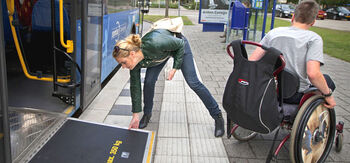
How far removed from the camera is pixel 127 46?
262 centimetres

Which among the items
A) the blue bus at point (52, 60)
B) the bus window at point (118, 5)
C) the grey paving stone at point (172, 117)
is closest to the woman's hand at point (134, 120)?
the blue bus at point (52, 60)

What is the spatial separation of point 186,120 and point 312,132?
66.3 inches

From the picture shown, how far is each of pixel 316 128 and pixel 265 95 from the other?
601 mm

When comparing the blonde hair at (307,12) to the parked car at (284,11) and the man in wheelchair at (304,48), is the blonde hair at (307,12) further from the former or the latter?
the parked car at (284,11)

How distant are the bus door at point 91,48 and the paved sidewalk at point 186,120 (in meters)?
0.30

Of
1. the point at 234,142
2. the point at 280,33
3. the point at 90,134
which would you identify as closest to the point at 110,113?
the point at 90,134

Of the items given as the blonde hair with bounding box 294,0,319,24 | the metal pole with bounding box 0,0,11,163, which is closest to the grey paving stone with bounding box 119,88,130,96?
the metal pole with bounding box 0,0,11,163

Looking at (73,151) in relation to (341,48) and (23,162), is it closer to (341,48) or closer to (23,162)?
(23,162)

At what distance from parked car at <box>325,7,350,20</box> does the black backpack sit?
28.8 meters

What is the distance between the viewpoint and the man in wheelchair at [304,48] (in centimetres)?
232

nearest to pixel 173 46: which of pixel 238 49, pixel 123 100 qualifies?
pixel 238 49

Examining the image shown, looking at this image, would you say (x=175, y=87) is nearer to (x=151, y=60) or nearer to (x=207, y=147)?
(x=207, y=147)

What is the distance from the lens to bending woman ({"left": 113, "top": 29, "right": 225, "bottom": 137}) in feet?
8.74

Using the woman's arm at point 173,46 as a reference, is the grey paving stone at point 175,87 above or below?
below
